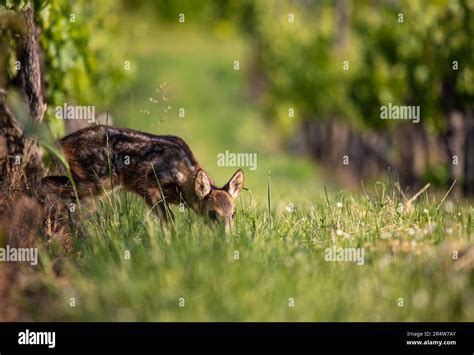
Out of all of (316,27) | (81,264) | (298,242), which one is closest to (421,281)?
(298,242)

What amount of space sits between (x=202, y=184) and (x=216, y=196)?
234 millimetres

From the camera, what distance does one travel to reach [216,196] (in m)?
9.73

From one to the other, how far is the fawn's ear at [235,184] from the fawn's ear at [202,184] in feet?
0.71

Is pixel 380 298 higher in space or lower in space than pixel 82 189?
lower

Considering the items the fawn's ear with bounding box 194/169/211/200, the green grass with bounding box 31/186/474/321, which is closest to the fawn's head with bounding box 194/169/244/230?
the fawn's ear with bounding box 194/169/211/200

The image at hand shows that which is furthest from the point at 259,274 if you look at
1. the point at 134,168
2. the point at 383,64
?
the point at 383,64

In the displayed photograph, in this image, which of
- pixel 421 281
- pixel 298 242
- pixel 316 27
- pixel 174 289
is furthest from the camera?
pixel 316 27

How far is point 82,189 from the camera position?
10078 millimetres

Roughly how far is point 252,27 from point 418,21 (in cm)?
3434

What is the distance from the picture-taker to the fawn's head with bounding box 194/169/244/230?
9562 mm

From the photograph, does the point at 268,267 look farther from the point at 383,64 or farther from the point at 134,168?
the point at 383,64

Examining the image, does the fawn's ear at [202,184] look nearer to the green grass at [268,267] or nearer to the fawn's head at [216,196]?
the fawn's head at [216,196]

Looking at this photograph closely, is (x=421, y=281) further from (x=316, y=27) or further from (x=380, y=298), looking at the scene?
(x=316, y=27)

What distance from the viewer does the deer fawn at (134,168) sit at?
32.7 ft
